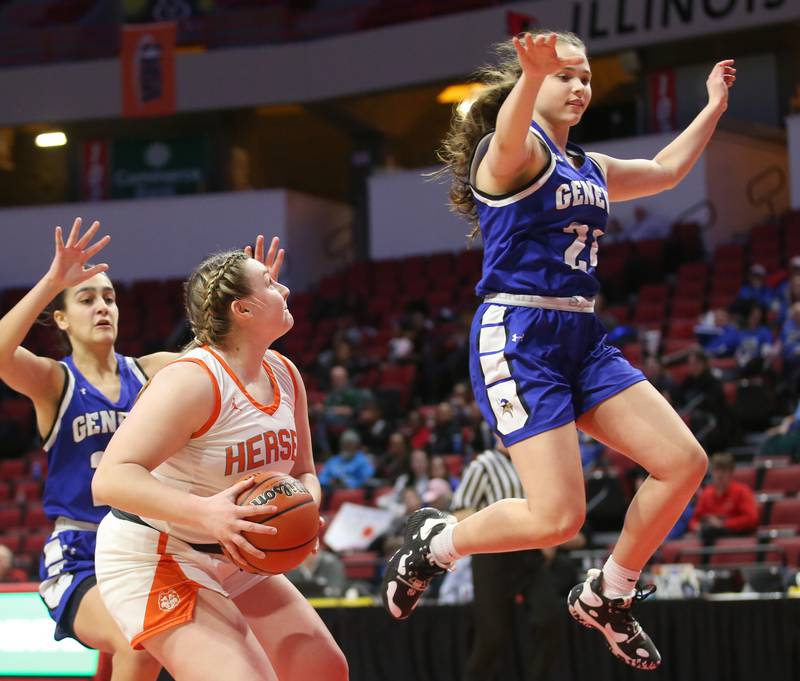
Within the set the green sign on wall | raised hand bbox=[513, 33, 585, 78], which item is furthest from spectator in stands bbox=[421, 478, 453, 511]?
the green sign on wall

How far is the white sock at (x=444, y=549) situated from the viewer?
4.20 m

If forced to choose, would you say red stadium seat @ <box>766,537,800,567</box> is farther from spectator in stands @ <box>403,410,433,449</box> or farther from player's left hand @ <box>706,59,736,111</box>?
player's left hand @ <box>706,59,736,111</box>

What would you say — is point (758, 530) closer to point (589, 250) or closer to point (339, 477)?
point (339, 477)

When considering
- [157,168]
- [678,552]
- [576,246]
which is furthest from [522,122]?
[157,168]

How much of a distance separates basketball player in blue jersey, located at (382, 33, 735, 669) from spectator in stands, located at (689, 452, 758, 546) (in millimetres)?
5108

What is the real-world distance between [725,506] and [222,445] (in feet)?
21.2

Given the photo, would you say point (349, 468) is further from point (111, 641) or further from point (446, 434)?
point (111, 641)

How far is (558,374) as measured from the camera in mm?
3977

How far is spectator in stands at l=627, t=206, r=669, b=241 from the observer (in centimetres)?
1686

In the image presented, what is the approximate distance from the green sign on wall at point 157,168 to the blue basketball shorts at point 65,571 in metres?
18.3

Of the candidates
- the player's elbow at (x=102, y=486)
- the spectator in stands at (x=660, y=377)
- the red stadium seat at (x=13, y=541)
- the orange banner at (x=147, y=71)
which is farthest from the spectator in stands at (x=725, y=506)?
the orange banner at (x=147, y=71)

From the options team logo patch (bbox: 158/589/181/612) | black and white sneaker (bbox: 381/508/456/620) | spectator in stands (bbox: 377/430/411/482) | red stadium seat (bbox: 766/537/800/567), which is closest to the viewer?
team logo patch (bbox: 158/589/181/612)

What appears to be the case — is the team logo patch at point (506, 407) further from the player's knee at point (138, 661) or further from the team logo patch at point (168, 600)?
the player's knee at point (138, 661)

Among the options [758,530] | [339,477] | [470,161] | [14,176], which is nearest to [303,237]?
[14,176]
